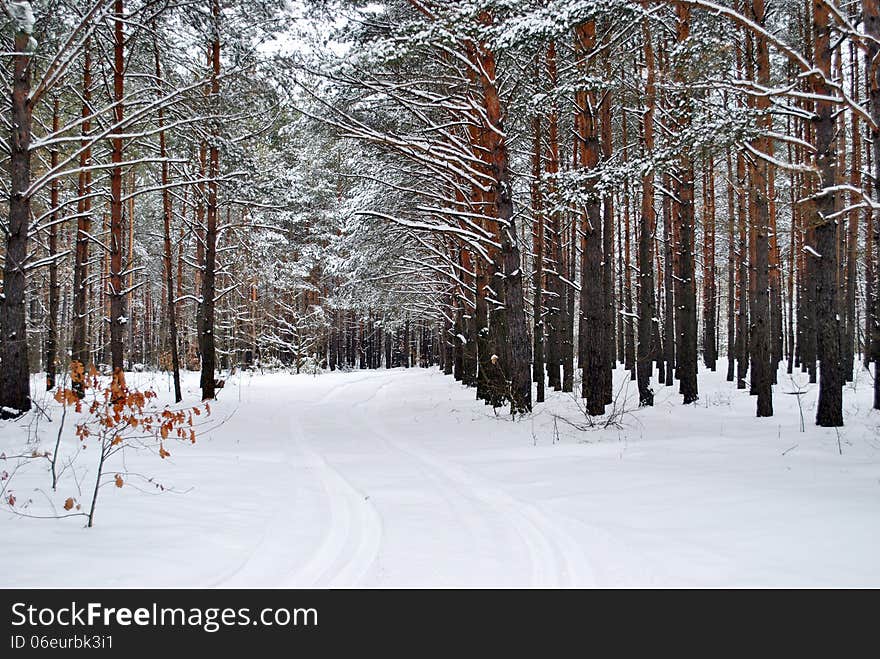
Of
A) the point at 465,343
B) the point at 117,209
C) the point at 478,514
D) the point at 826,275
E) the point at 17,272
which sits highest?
the point at 117,209

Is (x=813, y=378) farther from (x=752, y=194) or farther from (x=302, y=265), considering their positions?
(x=302, y=265)

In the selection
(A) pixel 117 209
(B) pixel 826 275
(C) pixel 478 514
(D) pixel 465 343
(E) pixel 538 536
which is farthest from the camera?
(D) pixel 465 343

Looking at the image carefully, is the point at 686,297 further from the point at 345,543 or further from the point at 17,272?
the point at 17,272

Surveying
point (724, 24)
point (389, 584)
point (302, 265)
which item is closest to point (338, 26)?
point (724, 24)

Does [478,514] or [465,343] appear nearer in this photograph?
[478,514]

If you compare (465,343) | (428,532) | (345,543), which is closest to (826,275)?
(428,532)

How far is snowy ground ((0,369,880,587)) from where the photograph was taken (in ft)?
11.2

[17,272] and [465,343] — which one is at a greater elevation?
[17,272]

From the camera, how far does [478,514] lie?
4.76 m

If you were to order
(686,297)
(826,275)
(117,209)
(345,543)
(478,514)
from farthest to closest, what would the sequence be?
(686,297) → (117,209) → (826,275) → (478,514) → (345,543)

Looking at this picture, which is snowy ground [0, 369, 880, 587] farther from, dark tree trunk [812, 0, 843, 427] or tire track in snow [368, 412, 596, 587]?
dark tree trunk [812, 0, 843, 427]

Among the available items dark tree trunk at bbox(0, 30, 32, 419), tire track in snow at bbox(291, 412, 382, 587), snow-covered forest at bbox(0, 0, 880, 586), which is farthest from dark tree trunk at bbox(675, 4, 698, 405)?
dark tree trunk at bbox(0, 30, 32, 419)

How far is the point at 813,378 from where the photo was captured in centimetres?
1862
